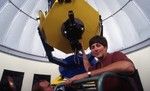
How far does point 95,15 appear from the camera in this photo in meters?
1.75

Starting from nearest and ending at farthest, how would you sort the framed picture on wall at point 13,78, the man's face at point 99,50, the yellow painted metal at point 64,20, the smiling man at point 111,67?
the smiling man at point 111,67, the man's face at point 99,50, the yellow painted metal at point 64,20, the framed picture on wall at point 13,78

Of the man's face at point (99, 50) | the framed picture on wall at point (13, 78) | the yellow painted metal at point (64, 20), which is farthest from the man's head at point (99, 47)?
the framed picture on wall at point (13, 78)

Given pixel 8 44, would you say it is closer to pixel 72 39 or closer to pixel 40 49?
pixel 40 49

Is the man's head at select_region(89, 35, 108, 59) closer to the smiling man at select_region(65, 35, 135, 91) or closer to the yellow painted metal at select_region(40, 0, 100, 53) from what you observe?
the smiling man at select_region(65, 35, 135, 91)

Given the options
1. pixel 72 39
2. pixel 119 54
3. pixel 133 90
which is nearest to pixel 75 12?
pixel 72 39

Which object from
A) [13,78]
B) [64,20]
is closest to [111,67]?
[64,20]

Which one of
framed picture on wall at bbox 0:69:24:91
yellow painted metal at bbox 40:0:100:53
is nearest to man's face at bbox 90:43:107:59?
yellow painted metal at bbox 40:0:100:53

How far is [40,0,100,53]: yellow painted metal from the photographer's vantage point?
5.22ft

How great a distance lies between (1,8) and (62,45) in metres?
2.23

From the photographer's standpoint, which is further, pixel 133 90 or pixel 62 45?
pixel 62 45

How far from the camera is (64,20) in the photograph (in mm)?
1655

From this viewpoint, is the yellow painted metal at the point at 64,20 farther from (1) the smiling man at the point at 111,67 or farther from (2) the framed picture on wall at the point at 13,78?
(2) the framed picture on wall at the point at 13,78

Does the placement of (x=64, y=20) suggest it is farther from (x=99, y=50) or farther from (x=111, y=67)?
(x=111, y=67)

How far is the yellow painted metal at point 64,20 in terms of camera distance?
5.22 ft
